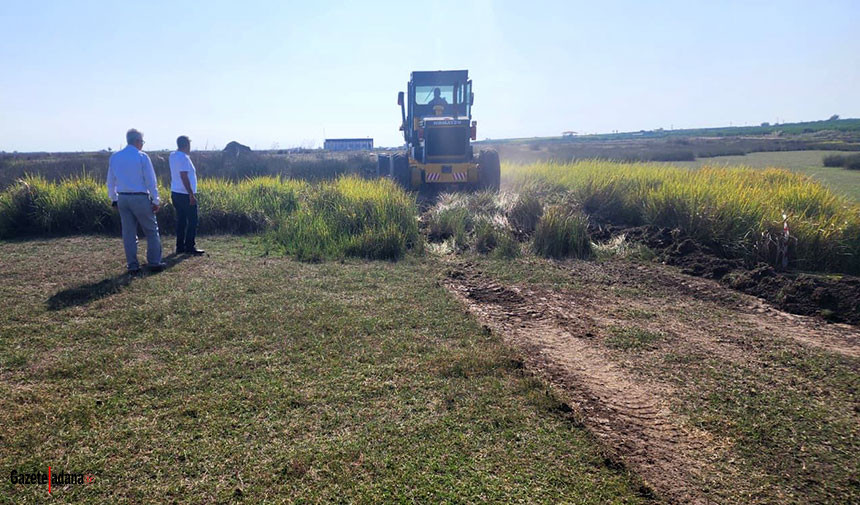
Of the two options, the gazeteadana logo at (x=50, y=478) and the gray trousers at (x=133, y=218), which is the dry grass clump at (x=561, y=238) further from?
the gazeteadana logo at (x=50, y=478)

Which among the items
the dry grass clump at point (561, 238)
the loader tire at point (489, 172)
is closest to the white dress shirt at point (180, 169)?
the dry grass clump at point (561, 238)

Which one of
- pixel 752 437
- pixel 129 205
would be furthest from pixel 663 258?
pixel 129 205

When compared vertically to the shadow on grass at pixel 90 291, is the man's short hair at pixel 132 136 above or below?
above

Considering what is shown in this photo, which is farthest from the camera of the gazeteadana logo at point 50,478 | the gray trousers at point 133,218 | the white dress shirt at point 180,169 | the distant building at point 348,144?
the distant building at point 348,144

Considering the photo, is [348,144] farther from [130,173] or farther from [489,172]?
[130,173]

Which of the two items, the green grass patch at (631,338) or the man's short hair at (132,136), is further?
the man's short hair at (132,136)

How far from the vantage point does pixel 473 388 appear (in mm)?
3205

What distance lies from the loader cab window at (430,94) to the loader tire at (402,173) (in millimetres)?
1914

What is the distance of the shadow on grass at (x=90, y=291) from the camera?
185 inches

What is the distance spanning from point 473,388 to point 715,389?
5.35ft

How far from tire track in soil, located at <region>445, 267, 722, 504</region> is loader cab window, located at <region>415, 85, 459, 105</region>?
9.75 meters

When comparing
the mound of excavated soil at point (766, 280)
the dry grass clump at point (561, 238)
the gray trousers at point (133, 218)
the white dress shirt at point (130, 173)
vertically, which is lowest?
the mound of excavated soil at point (766, 280)

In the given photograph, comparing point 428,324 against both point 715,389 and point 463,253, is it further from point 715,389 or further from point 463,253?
point 463,253

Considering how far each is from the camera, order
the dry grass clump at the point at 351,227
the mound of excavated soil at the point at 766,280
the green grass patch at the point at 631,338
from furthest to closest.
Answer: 1. the dry grass clump at the point at 351,227
2. the mound of excavated soil at the point at 766,280
3. the green grass patch at the point at 631,338
